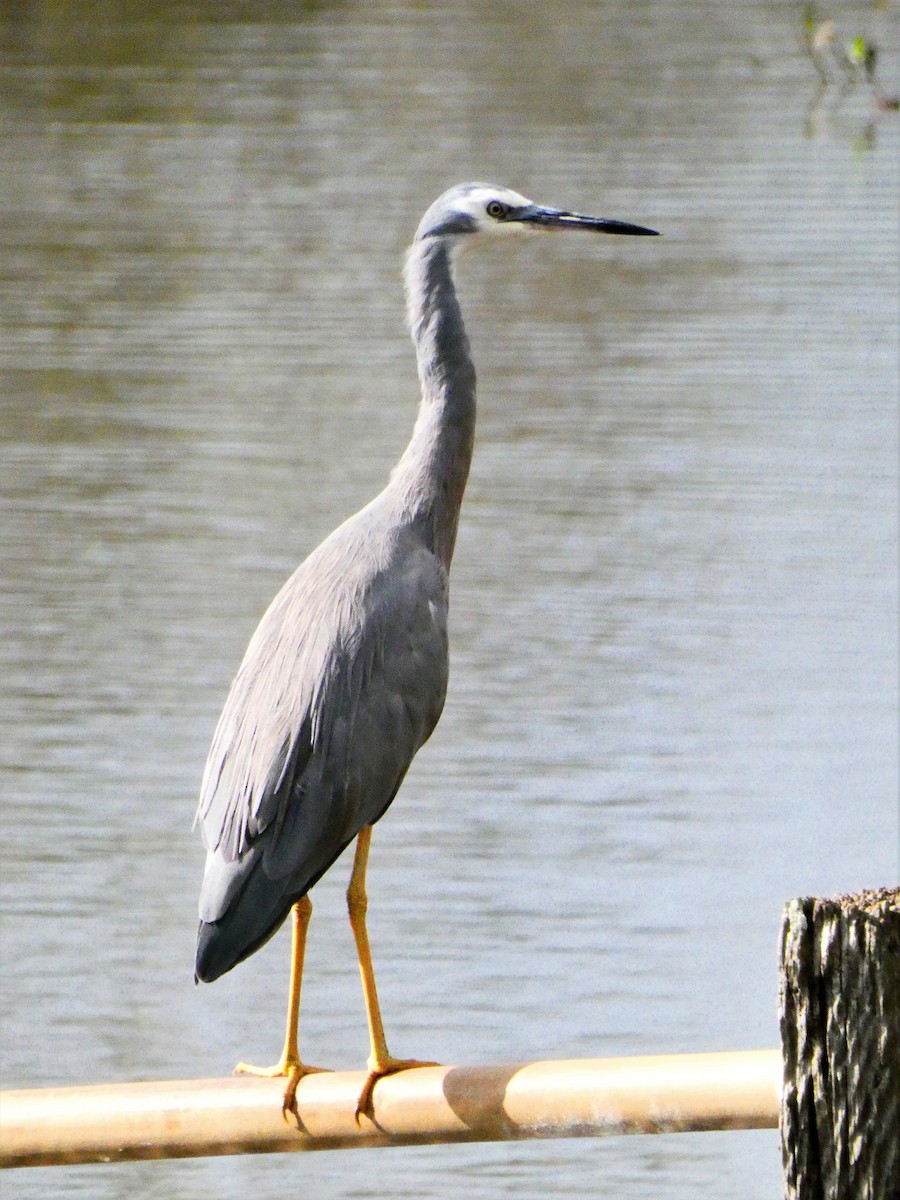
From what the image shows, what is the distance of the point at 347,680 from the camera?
2.15 m

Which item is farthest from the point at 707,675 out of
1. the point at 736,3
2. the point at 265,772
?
the point at 736,3

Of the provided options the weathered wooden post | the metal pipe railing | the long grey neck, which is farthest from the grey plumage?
the weathered wooden post

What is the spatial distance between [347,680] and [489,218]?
724mm

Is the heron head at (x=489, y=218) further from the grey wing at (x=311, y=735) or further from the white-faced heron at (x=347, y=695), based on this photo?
the grey wing at (x=311, y=735)

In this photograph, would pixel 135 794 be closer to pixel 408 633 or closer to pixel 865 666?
pixel 865 666

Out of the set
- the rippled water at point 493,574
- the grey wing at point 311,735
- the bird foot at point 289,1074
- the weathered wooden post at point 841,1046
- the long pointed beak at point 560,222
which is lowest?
the rippled water at point 493,574

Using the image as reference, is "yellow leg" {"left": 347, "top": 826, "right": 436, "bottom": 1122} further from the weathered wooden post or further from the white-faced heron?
the weathered wooden post

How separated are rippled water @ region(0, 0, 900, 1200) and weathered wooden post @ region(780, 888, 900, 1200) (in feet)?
5.99

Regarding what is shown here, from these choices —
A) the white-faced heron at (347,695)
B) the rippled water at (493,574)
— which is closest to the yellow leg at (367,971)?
the white-faced heron at (347,695)

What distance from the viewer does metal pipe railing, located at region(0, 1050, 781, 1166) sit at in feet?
4.67

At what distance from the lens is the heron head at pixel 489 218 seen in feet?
8.40

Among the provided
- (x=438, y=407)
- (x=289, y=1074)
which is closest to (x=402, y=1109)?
(x=289, y=1074)

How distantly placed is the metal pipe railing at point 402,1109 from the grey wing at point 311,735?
0.34m

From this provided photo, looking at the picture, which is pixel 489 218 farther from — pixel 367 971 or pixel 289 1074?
pixel 289 1074
